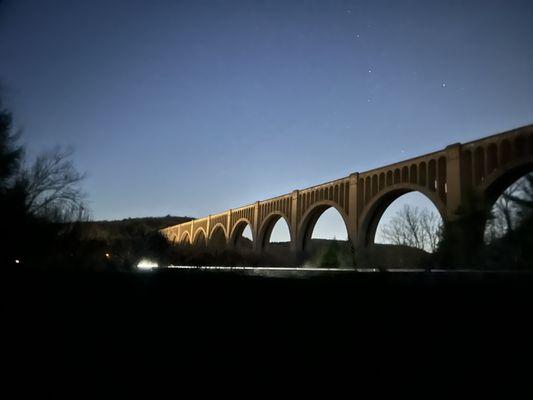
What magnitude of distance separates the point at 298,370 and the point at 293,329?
0.61 ft

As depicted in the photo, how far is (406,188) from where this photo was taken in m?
16.2

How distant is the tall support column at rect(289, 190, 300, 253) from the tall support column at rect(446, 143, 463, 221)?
1274 centimetres

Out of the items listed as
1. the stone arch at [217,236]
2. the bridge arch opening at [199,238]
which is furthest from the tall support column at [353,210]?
the bridge arch opening at [199,238]

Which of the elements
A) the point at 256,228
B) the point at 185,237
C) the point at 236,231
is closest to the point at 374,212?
the point at 256,228

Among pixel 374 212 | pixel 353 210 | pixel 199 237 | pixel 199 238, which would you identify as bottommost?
pixel 199 238

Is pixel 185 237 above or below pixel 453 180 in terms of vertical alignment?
below

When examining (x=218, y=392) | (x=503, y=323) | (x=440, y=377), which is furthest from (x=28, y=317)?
(x=503, y=323)

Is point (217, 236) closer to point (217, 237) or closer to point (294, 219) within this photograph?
point (217, 237)

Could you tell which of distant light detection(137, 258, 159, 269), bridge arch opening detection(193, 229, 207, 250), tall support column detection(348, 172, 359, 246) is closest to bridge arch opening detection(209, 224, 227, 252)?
bridge arch opening detection(193, 229, 207, 250)

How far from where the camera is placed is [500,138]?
11.7 meters

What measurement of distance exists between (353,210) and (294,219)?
7.16 m

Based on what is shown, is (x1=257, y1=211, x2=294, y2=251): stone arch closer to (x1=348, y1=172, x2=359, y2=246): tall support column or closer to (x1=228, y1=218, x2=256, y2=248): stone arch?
(x1=228, y1=218, x2=256, y2=248): stone arch

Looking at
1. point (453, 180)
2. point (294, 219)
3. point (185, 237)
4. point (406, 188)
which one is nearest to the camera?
point (453, 180)

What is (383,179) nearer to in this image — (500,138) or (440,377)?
(500,138)
